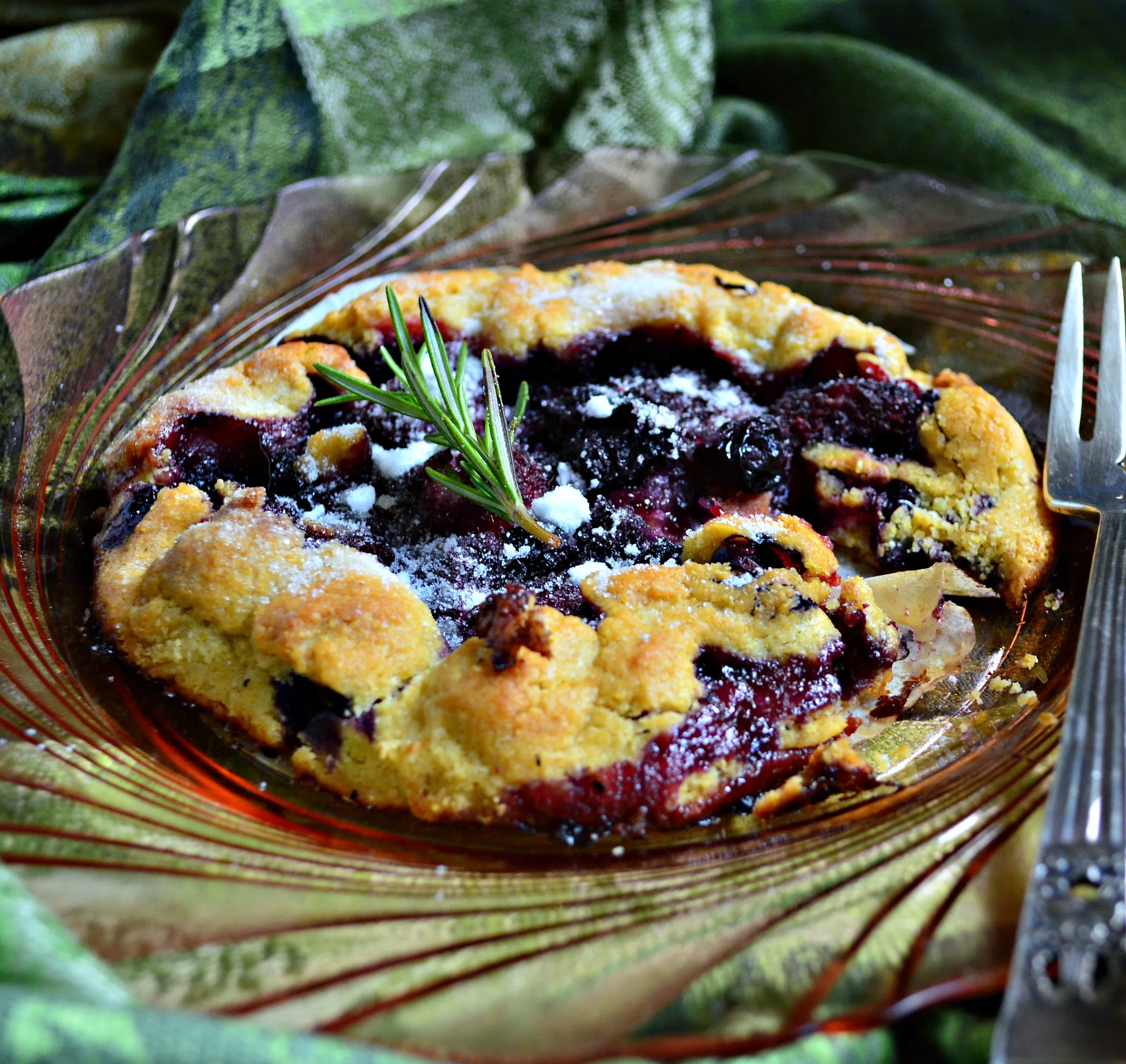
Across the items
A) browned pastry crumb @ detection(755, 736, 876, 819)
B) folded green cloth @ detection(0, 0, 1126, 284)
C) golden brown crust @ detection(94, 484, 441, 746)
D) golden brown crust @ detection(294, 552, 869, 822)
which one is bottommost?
browned pastry crumb @ detection(755, 736, 876, 819)

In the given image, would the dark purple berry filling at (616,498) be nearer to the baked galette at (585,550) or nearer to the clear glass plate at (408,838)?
the baked galette at (585,550)

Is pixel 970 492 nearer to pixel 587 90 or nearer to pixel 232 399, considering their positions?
pixel 232 399

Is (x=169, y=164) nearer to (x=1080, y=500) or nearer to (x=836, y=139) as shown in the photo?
(x=836, y=139)

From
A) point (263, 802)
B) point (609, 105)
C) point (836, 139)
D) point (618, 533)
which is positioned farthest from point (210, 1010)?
point (836, 139)

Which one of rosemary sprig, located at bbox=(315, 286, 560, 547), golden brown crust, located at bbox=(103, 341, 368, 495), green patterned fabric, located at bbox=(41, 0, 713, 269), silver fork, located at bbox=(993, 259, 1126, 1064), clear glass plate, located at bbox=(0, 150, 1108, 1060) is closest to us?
silver fork, located at bbox=(993, 259, 1126, 1064)

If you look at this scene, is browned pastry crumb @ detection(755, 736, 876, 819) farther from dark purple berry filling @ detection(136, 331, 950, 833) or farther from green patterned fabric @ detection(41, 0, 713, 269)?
green patterned fabric @ detection(41, 0, 713, 269)

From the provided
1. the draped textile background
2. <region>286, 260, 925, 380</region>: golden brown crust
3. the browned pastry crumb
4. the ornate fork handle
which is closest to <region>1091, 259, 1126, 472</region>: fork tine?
<region>286, 260, 925, 380</region>: golden brown crust
